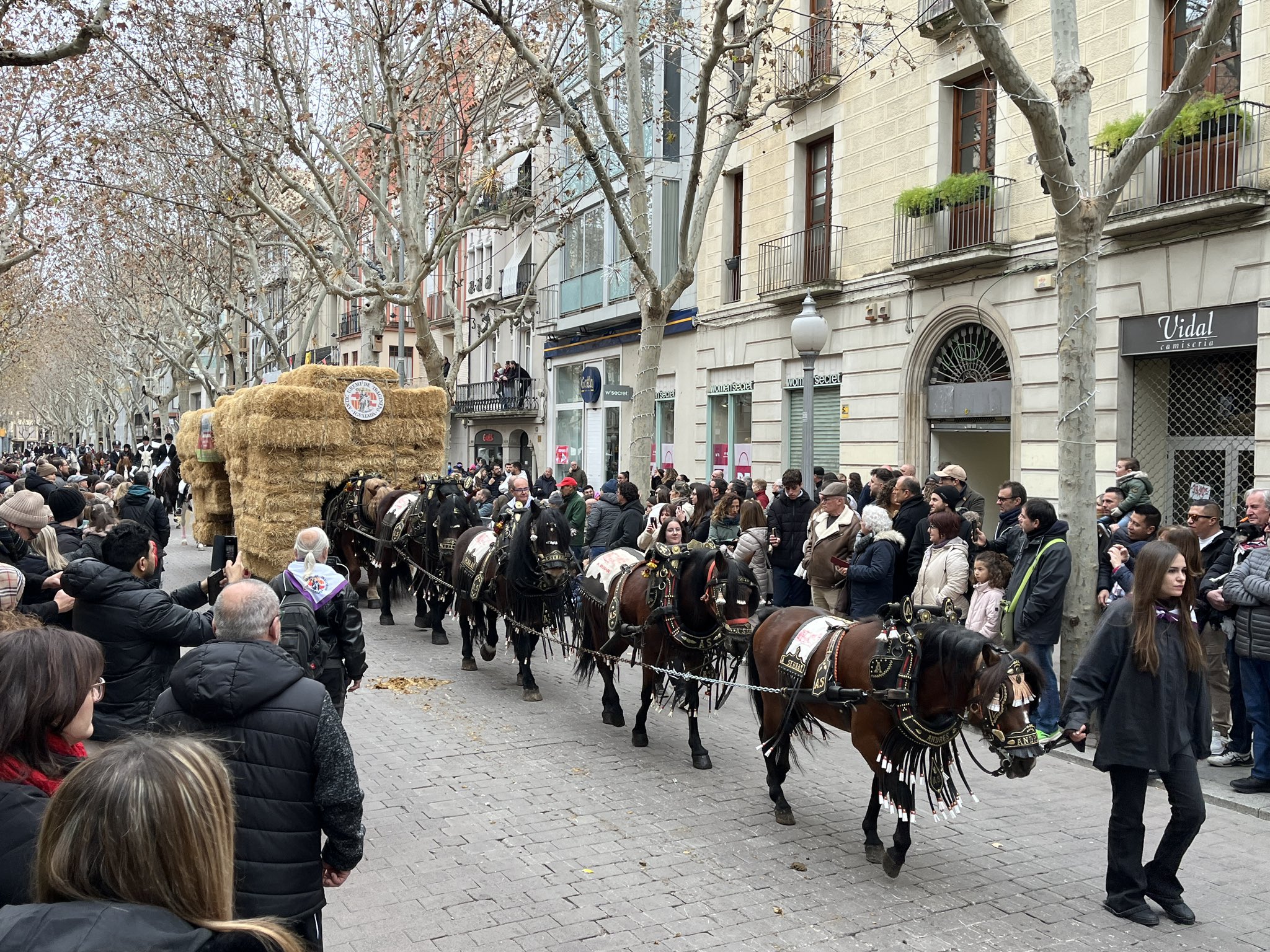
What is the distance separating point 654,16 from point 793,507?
6.34 m

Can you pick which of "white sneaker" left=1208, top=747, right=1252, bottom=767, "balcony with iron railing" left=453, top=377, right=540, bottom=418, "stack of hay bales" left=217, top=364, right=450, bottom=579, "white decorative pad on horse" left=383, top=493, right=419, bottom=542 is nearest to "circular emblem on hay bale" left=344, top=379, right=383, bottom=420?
"stack of hay bales" left=217, top=364, right=450, bottom=579

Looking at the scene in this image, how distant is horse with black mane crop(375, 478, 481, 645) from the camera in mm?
11375

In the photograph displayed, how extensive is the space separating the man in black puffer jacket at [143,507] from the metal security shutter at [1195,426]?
11726 millimetres

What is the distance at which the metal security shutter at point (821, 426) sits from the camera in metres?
18.8

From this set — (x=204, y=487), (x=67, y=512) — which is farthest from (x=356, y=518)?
(x=67, y=512)

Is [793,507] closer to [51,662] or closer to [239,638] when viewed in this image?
[239,638]

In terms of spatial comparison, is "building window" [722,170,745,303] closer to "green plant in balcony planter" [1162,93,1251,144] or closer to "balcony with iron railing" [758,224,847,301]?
"balcony with iron railing" [758,224,847,301]

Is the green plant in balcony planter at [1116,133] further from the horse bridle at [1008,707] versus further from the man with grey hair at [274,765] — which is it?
the man with grey hair at [274,765]

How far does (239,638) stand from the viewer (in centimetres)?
373

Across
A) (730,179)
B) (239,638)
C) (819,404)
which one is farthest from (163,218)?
(239,638)

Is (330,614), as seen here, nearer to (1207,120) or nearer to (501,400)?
(1207,120)

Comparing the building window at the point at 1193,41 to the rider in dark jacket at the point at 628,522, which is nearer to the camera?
the rider in dark jacket at the point at 628,522

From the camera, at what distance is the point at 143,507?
11.8m

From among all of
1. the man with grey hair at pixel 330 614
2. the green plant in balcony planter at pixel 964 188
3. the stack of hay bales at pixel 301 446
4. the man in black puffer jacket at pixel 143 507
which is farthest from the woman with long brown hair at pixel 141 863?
the green plant in balcony planter at pixel 964 188
